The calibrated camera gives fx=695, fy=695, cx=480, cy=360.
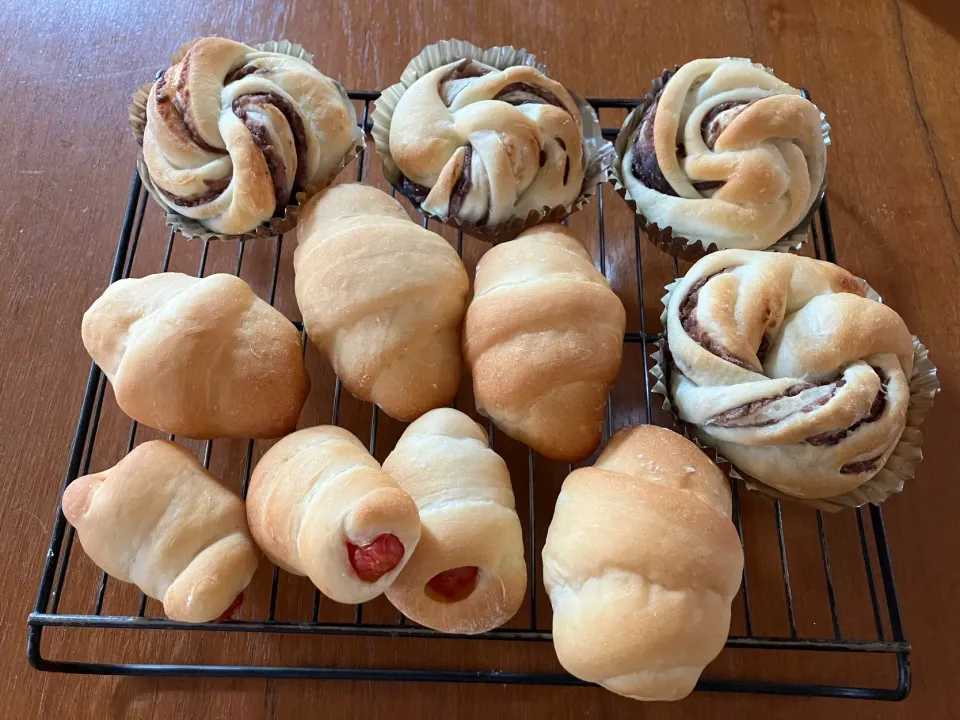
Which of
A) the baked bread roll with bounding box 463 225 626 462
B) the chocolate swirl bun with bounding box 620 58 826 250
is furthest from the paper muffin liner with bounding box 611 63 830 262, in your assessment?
the baked bread roll with bounding box 463 225 626 462

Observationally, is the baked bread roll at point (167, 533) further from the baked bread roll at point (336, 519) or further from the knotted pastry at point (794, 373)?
the knotted pastry at point (794, 373)

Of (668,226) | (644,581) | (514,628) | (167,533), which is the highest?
(668,226)

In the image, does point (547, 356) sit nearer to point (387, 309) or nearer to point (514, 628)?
point (387, 309)

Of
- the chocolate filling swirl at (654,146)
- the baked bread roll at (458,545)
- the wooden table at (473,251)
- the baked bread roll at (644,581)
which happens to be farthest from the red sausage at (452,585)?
the chocolate filling swirl at (654,146)

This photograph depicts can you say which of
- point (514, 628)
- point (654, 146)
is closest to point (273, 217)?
point (654, 146)

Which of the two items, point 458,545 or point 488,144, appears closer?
point 458,545

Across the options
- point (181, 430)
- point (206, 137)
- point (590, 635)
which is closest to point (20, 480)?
point (181, 430)

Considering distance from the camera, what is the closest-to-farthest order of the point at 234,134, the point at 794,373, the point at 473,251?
the point at 794,373
the point at 234,134
the point at 473,251
